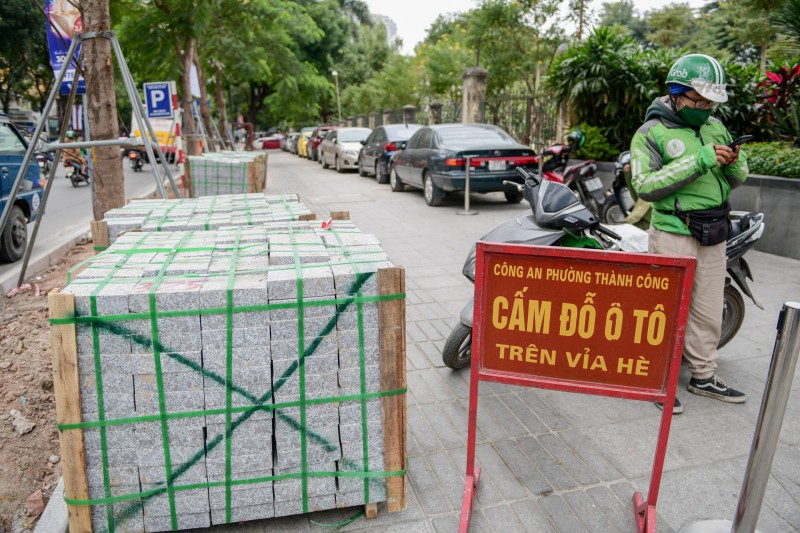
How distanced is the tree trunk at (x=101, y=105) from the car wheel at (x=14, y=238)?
1.92 metres

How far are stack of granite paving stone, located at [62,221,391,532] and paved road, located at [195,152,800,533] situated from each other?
1.02 feet

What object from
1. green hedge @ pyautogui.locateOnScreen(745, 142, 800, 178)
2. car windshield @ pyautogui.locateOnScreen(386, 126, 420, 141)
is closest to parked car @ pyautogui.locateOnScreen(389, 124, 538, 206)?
car windshield @ pyautogui.locateOnScreen(386, 126, 420, 141)

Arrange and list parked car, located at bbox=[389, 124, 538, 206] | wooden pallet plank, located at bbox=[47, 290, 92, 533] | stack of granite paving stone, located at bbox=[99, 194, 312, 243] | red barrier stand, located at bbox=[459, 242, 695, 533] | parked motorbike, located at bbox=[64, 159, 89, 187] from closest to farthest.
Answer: wooden pallet plank, located at bbox=[47, 290, 92, 533] < red barrier stand, located at bbox=[459, 242, 695, 533] < stack of granite paving stone, located at bbox=[99, 194, 312, 243] < parked car, located at bbox=[389, 124, 538, 206] < parked motorbike, located at bbox=[64, 159, 89, 187]

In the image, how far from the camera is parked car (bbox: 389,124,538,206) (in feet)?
36.8

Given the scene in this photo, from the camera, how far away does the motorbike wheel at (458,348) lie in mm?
4121

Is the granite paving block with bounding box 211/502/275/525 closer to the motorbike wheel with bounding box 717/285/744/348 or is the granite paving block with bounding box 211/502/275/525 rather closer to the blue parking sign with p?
the motorbike wheel with bounding box 717/285/744/348

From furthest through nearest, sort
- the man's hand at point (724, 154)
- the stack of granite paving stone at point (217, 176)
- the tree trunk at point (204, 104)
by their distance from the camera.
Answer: the tree trunk at point (204, 104)
the stack of granite paving stone at point (217, 176)
the man's hand at point (724, 154)

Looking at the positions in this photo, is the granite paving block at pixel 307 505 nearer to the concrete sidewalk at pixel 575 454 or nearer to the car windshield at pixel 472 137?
the concrete sidewalk at pixel 575 454

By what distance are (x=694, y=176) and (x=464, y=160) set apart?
7931 mm

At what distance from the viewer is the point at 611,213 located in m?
9.16

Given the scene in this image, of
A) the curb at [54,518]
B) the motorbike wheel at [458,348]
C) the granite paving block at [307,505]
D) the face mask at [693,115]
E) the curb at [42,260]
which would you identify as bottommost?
the curb at [42,260]

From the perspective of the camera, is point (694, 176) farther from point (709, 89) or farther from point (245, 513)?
point (245, 513)

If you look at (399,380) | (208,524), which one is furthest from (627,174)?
(208,524)

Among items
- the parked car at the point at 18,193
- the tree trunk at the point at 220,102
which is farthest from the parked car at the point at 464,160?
the tree trunk at the point at 220,102
